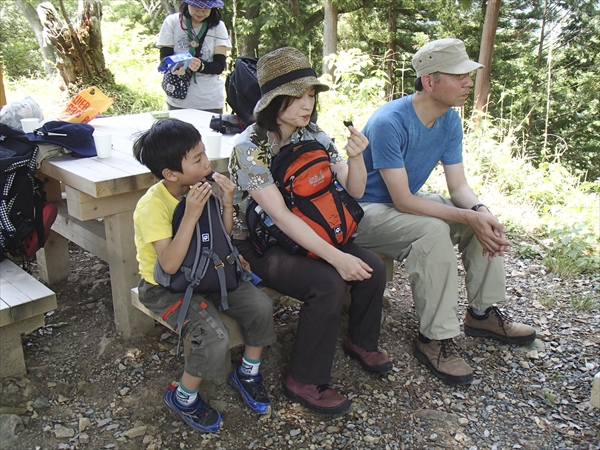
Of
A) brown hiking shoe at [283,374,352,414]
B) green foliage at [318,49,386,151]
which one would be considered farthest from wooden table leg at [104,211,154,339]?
green foliage at [318,49,386,151]

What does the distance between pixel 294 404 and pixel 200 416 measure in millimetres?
421

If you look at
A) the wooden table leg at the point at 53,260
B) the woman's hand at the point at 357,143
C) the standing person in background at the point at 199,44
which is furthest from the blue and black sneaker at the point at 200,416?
the standing person in background at the point at 199,44

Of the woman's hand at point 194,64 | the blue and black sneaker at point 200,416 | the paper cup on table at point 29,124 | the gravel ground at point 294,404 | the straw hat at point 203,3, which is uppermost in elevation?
the straw hat at point 203,3

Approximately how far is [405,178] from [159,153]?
121 centimetres

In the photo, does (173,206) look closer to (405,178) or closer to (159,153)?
(159,153)

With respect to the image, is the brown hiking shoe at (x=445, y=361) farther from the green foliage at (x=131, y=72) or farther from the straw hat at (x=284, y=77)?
the green foliage at (x=131, y=72)

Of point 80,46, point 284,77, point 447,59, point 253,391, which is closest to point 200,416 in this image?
point 253,391

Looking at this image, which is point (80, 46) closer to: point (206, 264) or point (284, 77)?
point (284, 77)

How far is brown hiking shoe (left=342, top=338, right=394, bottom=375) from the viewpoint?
8.56ft

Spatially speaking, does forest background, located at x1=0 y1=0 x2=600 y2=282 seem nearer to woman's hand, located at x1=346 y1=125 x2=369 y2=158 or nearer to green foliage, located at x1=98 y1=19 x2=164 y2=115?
green foliage, located at x1=98 y1=19 x2=164 y2=115

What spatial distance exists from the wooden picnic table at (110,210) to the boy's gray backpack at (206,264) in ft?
1.72

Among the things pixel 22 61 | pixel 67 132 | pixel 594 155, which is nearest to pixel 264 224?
pixel 67 132

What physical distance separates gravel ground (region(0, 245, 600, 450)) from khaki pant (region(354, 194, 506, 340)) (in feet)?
0.97

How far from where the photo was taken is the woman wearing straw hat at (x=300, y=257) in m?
2.31
